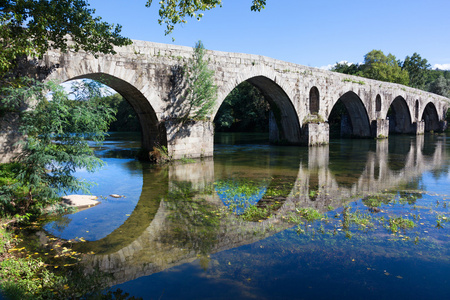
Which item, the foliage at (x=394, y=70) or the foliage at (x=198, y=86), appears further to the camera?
the foliage at (x=394, y=70)

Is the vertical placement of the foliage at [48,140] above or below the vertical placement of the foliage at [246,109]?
below

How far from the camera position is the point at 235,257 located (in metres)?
4.44

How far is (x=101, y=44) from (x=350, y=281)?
8.57m

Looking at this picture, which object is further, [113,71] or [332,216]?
[113,71]

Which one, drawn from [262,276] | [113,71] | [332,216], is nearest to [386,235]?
[332,216]

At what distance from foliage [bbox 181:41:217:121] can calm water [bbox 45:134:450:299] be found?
16.1ft

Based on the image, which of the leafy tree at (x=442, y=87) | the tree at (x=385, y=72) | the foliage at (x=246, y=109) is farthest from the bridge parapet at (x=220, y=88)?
the leafy tree at (x=442, y=87)

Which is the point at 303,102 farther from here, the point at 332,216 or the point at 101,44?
the point at 332,216

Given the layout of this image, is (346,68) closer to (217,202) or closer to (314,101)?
(314,101)

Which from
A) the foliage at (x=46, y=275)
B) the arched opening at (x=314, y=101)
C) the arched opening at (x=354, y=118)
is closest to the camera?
the foliage at (x=46, y=275)

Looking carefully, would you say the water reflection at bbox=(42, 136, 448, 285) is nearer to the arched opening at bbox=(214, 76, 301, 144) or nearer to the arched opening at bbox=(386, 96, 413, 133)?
the arched opening at bbox=(214, 76, 301, 144)

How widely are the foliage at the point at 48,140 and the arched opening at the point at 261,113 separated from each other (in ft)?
42.4

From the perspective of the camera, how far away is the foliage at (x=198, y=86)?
43.9 feet

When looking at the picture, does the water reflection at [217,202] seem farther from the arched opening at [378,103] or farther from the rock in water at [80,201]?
the arched opening at [378,103]
